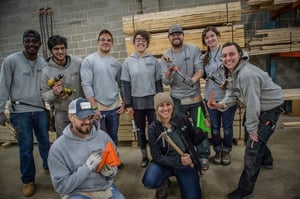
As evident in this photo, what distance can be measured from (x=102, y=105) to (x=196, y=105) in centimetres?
105

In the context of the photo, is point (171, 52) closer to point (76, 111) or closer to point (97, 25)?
point (76, 111)

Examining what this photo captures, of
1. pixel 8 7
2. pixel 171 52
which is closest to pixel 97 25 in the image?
pixel 8 7

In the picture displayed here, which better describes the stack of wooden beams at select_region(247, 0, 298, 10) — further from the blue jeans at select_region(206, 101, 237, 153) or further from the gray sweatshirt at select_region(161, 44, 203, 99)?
the blue jeans at select_region(206, 101, 237, 153)

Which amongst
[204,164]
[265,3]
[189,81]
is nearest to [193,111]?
[189,81]

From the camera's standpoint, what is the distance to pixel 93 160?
1513 millimetres

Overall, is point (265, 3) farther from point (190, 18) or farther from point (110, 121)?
point (110, 121)

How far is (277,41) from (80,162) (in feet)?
12.0

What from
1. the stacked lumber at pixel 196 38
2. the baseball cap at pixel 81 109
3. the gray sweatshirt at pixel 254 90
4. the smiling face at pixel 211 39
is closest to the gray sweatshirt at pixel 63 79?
the baseball cap at pixel 81 109

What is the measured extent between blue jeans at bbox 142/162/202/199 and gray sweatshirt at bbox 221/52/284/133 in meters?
0.63

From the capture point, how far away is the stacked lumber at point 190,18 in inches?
140

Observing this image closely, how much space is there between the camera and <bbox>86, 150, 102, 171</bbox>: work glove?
150 centimetres

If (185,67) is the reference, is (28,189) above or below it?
below

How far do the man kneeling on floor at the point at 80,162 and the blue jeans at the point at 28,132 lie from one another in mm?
1044

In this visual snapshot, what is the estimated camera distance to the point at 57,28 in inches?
212
